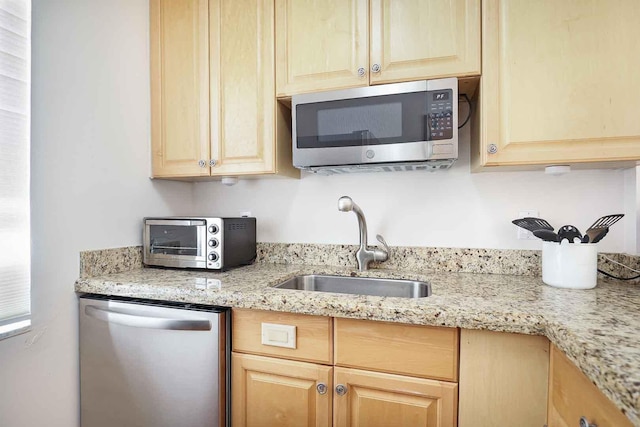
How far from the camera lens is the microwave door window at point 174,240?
149 cm

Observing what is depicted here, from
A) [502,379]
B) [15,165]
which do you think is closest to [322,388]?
[502,379]

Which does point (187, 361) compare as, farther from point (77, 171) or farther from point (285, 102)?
point (285, 102)

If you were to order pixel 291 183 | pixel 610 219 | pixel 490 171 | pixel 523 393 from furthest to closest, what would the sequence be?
1. pixel 291 183
2. pixel 490 171
3. pixel 610 219
4. pixel 523 393

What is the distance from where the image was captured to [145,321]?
3.87 ft

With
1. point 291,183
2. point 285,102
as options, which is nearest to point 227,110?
point 285,102

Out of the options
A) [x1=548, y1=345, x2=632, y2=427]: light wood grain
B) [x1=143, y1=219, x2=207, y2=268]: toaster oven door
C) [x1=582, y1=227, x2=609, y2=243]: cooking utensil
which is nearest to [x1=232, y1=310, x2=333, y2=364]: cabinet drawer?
[x1=143, y1=219, x2=207, y2=268]: toaster oven door

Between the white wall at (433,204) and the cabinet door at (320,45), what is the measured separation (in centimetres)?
49

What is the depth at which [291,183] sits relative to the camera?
5.77 feet

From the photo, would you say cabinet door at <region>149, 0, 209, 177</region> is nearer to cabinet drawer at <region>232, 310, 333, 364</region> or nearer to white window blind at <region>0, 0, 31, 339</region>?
white window blind at <region>0, 0, 31, 339</region>

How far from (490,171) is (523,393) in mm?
898

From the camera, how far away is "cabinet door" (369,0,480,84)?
1209mm

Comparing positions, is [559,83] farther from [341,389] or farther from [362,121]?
[341,389]

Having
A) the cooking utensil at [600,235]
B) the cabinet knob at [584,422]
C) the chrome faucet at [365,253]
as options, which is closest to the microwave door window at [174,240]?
the chrome faucet at [365,253]

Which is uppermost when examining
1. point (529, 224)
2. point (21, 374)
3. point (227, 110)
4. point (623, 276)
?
point (227, 110)
